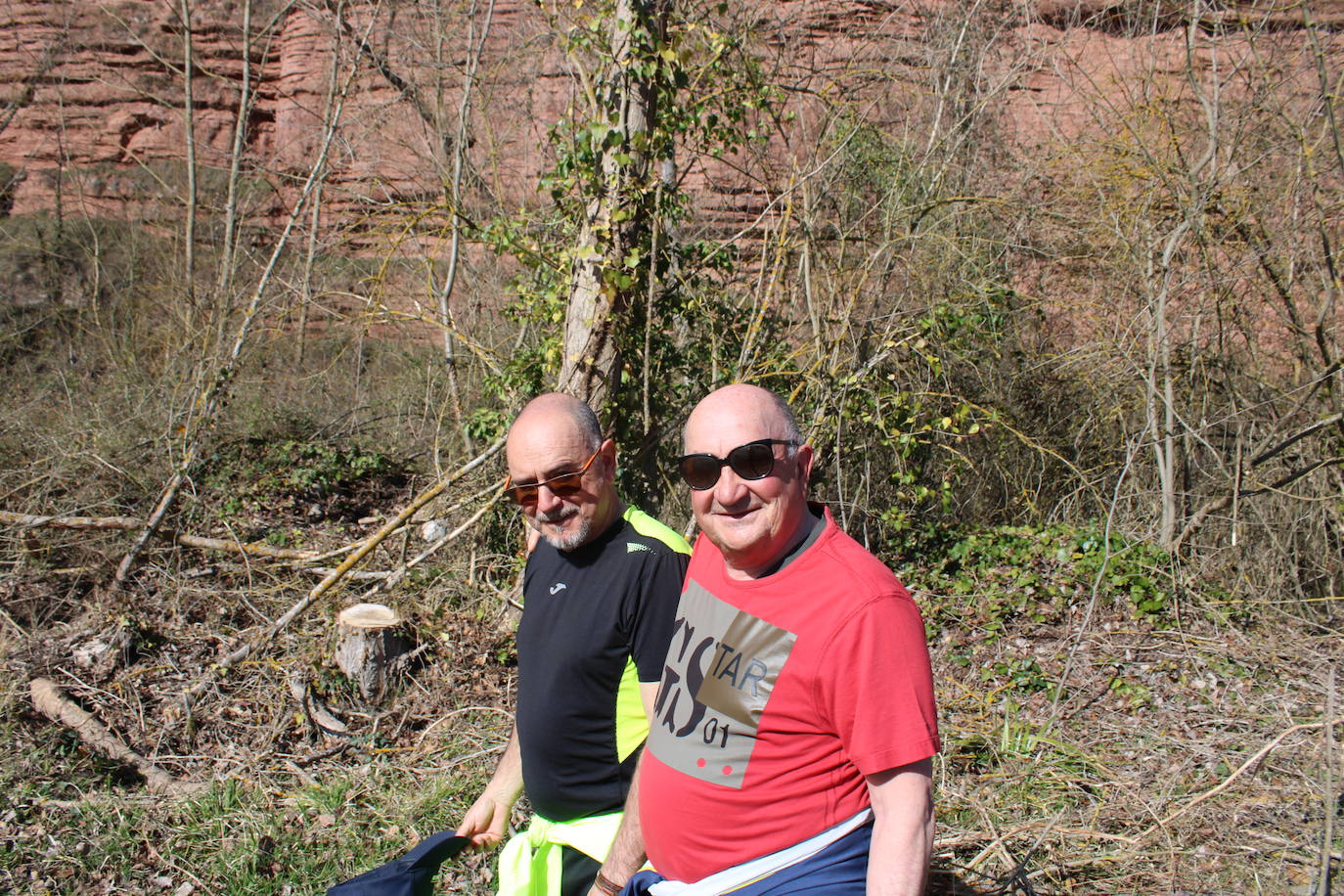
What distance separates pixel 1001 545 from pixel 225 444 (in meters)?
6.28

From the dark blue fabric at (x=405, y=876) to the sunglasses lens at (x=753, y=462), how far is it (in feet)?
4.27

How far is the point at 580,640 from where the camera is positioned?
214 centimetres

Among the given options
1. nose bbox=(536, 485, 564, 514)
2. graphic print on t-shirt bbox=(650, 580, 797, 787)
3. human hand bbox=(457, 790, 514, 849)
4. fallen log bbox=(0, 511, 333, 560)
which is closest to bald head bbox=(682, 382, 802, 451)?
graphic print on t-shirt bbox=(650, 580, 797, 787)

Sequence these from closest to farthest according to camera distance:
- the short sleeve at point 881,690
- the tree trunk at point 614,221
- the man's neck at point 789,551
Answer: the short sleeve at point 881,690, the man's neck at point 789,551, the tree trunk at point 614,221

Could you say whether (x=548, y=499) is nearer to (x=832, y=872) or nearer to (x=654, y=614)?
(x=654, y=614)

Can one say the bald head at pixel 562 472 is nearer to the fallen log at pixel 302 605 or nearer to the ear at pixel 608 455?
the ear at pixel 608 455

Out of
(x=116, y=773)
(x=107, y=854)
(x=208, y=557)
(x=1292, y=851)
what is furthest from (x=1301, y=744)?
(x=208, y=557)

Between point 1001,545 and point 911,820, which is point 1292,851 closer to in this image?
point 911,820

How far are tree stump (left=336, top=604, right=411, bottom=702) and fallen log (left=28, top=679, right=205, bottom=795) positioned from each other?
914 millimetres

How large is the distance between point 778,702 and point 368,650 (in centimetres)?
359

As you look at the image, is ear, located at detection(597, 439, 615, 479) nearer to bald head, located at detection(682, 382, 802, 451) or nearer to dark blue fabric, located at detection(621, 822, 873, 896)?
bald head, located at detection(682, 382, 802, 451)

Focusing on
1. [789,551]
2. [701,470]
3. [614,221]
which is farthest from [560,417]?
[614,221]

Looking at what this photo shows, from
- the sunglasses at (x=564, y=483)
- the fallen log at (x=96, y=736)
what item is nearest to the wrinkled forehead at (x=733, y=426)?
the sunglasses at (x=564, y=483)

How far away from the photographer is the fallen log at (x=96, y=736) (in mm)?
3939
